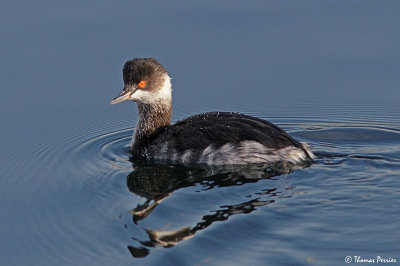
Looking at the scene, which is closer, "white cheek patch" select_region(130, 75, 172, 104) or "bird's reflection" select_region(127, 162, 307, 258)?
"bird's reflection" select_region(127, 162, 307, 258)

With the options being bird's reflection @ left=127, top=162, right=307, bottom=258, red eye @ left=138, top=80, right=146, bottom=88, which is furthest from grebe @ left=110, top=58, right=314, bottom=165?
bird's reflection @ left=127, top=162, right=307, bottom=258

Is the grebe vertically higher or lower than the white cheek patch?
lower

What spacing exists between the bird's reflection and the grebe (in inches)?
5.9

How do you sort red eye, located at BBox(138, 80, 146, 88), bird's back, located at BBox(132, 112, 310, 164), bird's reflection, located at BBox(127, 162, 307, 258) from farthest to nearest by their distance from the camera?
red eye, located at BBox(138, 80, 146, 88) → bird's back, located at BBox(132, 112, 310, 164) → bird's reflection, located at BBox(127, 162, 307, 258)

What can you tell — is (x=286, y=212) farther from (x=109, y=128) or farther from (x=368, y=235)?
(x=109, y=128)

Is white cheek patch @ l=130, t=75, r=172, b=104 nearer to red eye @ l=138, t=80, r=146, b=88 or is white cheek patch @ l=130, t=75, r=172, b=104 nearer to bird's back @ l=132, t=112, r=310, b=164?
red eye @ l=138, t=80, r=146, b=88

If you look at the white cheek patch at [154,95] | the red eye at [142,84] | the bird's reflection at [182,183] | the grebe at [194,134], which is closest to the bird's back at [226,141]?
the grebe at [194,134]

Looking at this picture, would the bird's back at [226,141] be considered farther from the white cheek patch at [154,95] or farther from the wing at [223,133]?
the white cheek patch at [154,95]

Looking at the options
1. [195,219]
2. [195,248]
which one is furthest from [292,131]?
[195,248]

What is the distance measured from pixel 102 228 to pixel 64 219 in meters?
0.61

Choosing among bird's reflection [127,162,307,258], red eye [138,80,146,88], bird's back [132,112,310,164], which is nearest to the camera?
bird's reflection [127,162,307,258]

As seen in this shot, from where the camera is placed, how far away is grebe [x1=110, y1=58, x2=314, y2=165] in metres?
10.0

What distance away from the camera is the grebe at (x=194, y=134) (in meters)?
10.0

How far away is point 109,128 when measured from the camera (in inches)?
465
